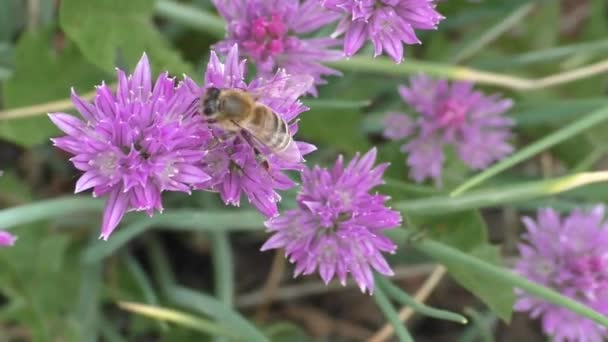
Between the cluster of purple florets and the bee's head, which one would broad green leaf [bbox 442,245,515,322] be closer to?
the cluster of purple florets

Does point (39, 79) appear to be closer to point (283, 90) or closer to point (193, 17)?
point (193, 17)

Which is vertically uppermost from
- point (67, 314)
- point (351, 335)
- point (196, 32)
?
point (196, 32)

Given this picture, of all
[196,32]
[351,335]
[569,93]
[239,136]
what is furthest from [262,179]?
[569,93]

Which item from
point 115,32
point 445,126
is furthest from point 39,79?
point 445,126

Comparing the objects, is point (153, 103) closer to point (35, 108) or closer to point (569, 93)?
point (35, 108)

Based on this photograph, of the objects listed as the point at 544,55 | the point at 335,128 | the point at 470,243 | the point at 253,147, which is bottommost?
the point at 253,147

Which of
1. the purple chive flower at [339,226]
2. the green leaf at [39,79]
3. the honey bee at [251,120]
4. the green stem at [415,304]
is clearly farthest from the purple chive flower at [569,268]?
the green leaf at [39,79]
